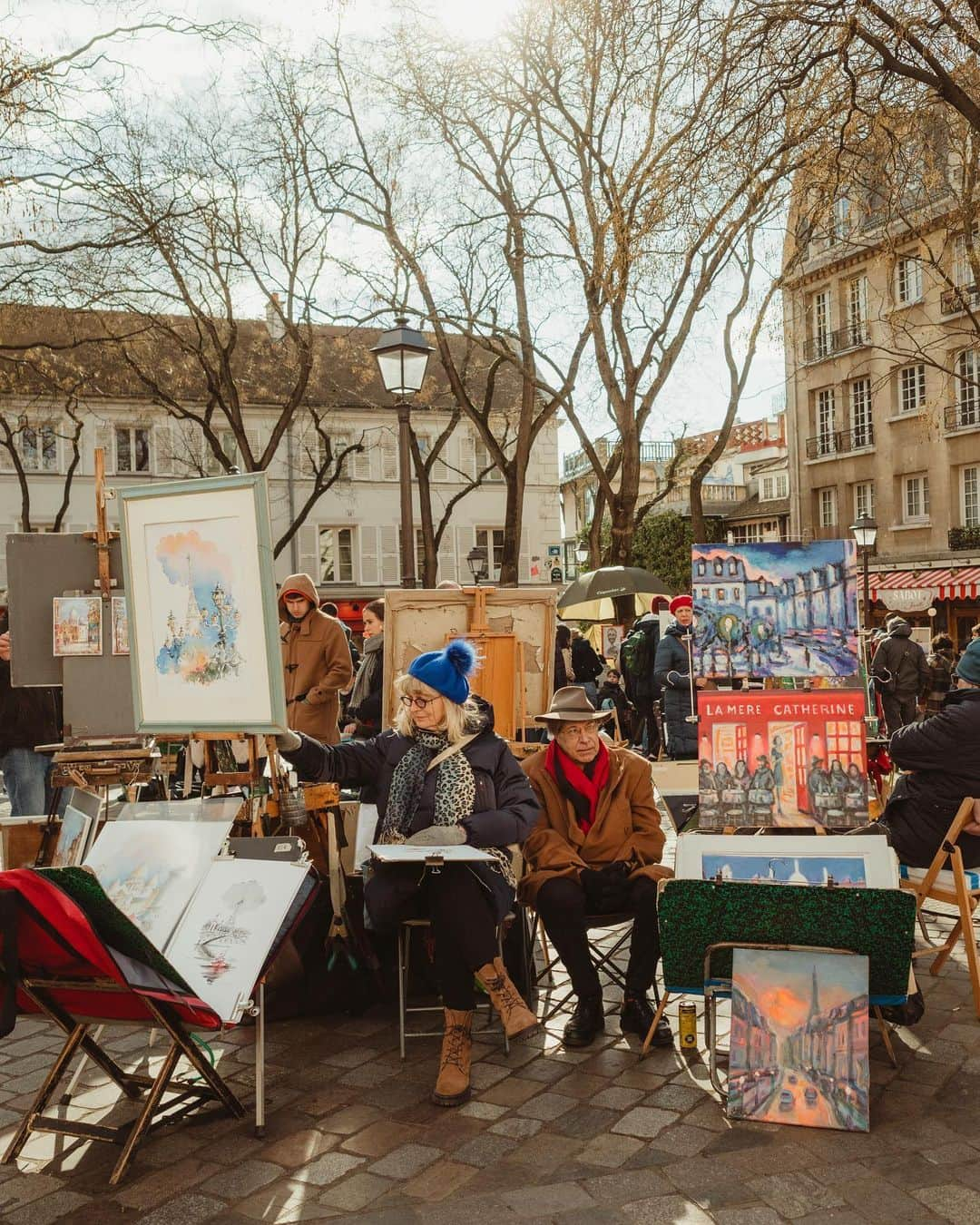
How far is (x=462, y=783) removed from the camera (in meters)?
4.44

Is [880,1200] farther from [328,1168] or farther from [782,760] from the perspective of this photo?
[782,760]

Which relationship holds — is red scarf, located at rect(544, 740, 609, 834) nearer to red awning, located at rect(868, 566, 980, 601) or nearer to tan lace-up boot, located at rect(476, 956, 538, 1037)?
tan lace-up boot, located at rect(476, 956, 538, 1037)

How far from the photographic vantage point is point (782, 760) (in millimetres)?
5055

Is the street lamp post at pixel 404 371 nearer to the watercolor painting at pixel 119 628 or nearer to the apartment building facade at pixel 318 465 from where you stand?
the watercolor painting at pixel 119 628

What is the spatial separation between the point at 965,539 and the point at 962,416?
118 inches

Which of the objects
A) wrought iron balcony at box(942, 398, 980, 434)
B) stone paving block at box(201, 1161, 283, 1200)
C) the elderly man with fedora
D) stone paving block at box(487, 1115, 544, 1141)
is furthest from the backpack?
wrought iron balcony at box(942, 398, 980, 434)

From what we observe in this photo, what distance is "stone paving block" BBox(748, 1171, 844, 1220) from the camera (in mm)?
3092

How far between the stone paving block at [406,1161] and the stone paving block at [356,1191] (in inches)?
→ 1.5

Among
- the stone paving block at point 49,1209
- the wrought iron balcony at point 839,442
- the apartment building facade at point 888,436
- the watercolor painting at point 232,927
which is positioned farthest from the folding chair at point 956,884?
the wrought iron balcony at point 839,442

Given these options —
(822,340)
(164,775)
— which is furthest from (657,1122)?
(822,340)

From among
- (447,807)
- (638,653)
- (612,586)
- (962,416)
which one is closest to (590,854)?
(447,807)

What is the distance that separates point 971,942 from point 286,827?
263 centimetres

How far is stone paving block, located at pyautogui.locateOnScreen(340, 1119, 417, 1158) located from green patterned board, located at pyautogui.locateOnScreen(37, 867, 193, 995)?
83 centimetres

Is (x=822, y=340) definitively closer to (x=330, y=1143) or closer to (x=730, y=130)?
(x=730, y=130)
